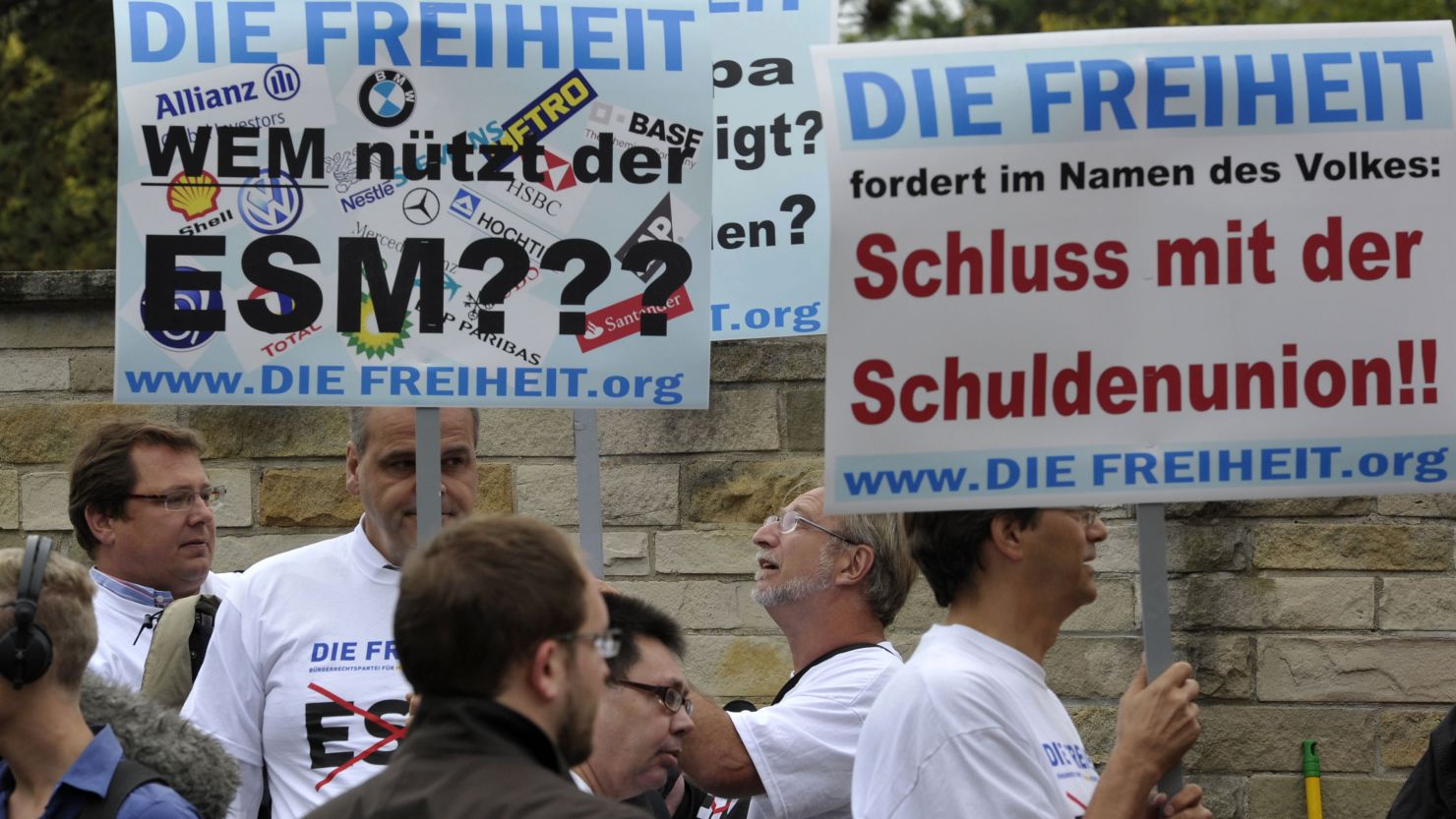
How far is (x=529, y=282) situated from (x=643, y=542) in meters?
2.25

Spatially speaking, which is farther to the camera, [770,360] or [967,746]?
[770,360]

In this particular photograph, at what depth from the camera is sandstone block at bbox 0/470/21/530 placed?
6.05m

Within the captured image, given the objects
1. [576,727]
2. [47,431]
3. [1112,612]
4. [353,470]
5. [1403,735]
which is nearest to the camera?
[576,727]

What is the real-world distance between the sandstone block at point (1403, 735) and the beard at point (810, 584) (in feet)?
6.53

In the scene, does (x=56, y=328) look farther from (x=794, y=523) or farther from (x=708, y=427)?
(x=794, y=523)

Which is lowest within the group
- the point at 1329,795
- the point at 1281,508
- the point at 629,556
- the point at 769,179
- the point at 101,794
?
the point at 1329,795

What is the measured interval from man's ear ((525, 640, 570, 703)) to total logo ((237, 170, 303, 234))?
1639 millimetres

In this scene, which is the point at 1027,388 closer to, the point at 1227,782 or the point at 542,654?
the point at 542,654

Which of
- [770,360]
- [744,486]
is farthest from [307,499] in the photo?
[770,360]

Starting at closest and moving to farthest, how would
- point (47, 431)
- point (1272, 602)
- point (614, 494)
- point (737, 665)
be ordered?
point (1272, 602)
point (737, 665)
point (614, 494)
point (47, 431)

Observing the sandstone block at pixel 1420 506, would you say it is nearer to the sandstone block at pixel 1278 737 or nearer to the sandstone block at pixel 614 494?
the sandstone block at pixel 1278 737

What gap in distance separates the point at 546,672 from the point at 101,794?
3.49ft

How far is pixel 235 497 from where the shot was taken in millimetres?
5938

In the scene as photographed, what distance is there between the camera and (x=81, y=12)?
13.6m
